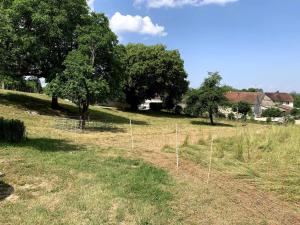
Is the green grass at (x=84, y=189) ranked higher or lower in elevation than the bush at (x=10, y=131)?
lower

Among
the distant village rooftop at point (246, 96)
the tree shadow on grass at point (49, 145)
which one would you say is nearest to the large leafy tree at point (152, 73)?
the tree shadow on grass at point (49, 145)

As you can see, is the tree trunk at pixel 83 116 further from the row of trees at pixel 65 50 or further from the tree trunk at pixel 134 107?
the tree trunk at pixel 134 107

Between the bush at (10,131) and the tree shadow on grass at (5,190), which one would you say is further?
the bush at (10,131)

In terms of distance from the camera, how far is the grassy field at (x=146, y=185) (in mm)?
8992

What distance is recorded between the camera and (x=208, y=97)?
40156 millimetres

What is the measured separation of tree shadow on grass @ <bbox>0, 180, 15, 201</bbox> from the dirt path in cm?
397

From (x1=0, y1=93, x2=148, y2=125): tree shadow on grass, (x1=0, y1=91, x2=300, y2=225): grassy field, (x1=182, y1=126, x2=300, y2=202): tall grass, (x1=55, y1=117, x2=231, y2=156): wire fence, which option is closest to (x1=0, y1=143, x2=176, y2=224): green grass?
(x1=0, y1=91, x2=300, y2=225): grassy field

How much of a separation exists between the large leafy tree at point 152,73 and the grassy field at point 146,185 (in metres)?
30.5

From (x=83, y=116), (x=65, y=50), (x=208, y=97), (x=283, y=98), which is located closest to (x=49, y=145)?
(x=83, y=116)

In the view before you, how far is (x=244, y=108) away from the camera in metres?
63.8

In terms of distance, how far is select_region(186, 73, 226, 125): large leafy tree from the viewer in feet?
A: 132

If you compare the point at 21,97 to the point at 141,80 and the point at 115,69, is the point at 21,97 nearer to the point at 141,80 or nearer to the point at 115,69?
the point at 115,69

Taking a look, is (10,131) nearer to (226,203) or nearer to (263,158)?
(263,158)

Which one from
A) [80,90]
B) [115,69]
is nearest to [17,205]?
[80,90]
